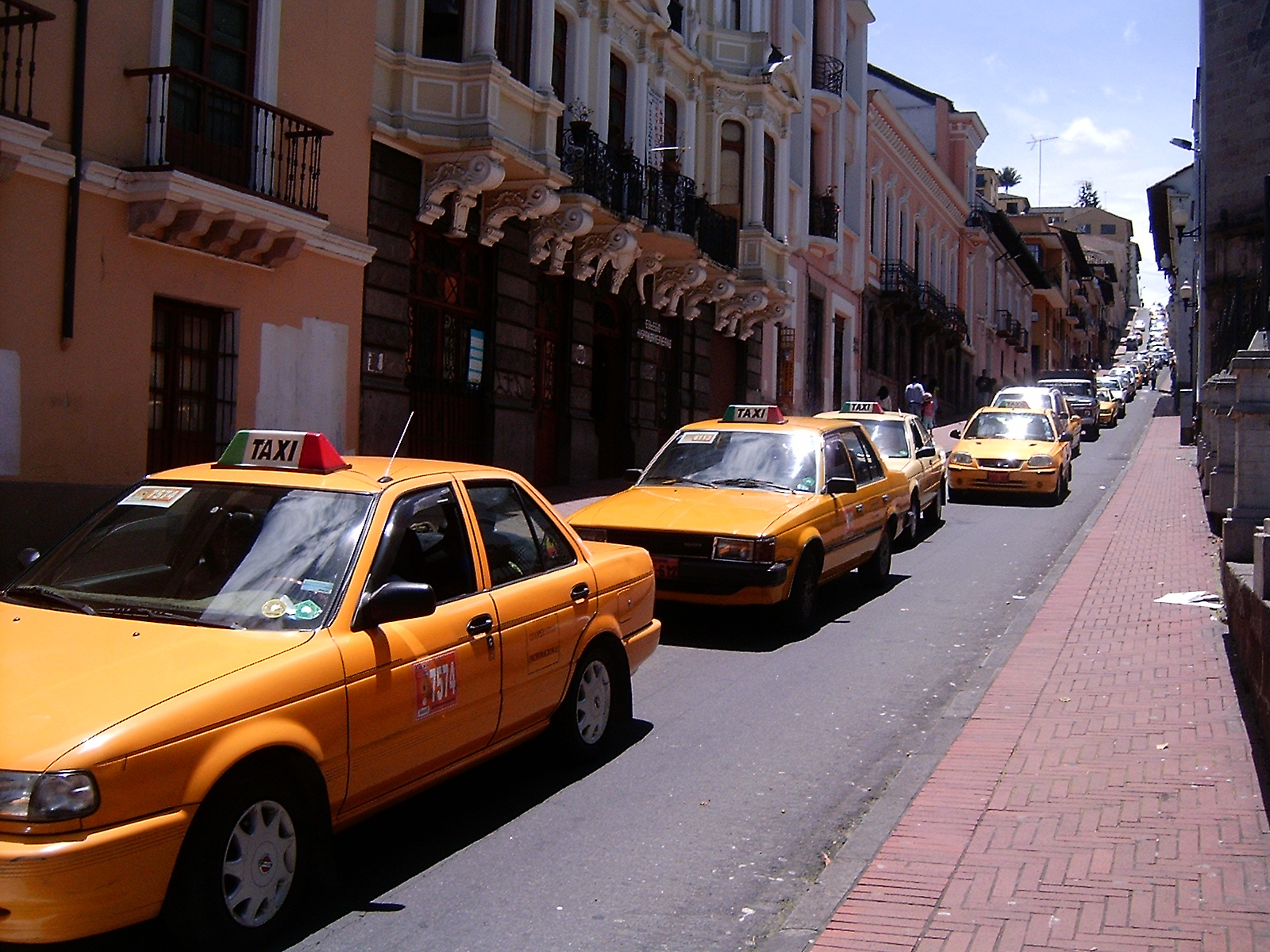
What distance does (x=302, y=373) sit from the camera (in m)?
14.6

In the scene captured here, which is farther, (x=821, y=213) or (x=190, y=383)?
(x=821, y=213)

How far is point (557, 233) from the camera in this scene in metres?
19.3

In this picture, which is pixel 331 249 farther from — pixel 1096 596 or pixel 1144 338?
pixel 1144 338

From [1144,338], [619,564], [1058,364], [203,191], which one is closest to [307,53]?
[203,191]

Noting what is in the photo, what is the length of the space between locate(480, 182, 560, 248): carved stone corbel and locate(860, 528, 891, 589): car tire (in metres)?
8.03

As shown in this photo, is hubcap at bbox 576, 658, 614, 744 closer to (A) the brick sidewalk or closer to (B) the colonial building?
(A) the brick sidewalk

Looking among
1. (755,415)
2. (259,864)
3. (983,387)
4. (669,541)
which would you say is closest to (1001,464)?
(755,415)

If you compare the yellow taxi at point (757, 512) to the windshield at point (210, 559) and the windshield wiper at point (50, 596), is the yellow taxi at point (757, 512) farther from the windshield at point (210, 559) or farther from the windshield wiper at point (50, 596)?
the windshield wiper at point (50, 596)

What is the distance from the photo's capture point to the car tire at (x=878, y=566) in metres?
12.1

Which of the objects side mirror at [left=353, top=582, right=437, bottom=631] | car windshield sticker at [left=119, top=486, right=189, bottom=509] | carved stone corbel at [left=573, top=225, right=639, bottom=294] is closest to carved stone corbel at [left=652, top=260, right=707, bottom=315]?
carved stone corbel at [left=573, top=225, right=639, bottom=294]

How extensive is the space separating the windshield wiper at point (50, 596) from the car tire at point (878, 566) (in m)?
8.40

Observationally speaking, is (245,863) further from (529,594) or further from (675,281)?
(675,281)

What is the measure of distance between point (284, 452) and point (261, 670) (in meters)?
1.52

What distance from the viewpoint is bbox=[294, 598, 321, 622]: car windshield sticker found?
4.57 metres
